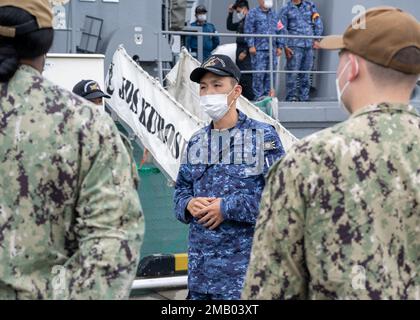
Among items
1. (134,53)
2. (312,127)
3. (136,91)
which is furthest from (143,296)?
(312,127)

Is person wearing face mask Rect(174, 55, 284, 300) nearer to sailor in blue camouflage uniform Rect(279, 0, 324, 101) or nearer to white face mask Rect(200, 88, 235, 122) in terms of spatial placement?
white face mask Rect(200, 88, 235, 122)

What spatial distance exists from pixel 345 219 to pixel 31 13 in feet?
3.37

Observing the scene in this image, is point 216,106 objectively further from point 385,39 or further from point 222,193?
point 385,39

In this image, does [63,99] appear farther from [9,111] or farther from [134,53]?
[134,53]

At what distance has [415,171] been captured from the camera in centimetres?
222

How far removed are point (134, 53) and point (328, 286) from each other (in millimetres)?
6790

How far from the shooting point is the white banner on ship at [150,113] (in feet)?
23.5

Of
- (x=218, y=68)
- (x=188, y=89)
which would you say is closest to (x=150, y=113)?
(x=188, y=89)

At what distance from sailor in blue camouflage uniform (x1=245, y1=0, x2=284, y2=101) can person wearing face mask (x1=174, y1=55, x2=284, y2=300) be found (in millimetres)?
5654

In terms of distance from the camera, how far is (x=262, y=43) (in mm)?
10070

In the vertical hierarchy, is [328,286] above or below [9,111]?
below

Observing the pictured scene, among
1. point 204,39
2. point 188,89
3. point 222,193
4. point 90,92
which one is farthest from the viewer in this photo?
point 204,39

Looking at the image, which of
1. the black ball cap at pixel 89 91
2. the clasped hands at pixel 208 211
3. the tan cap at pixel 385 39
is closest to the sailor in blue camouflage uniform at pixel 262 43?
the black ball cap at pixel 89 91

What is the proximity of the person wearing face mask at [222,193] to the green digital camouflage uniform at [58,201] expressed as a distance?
70.1 inches
